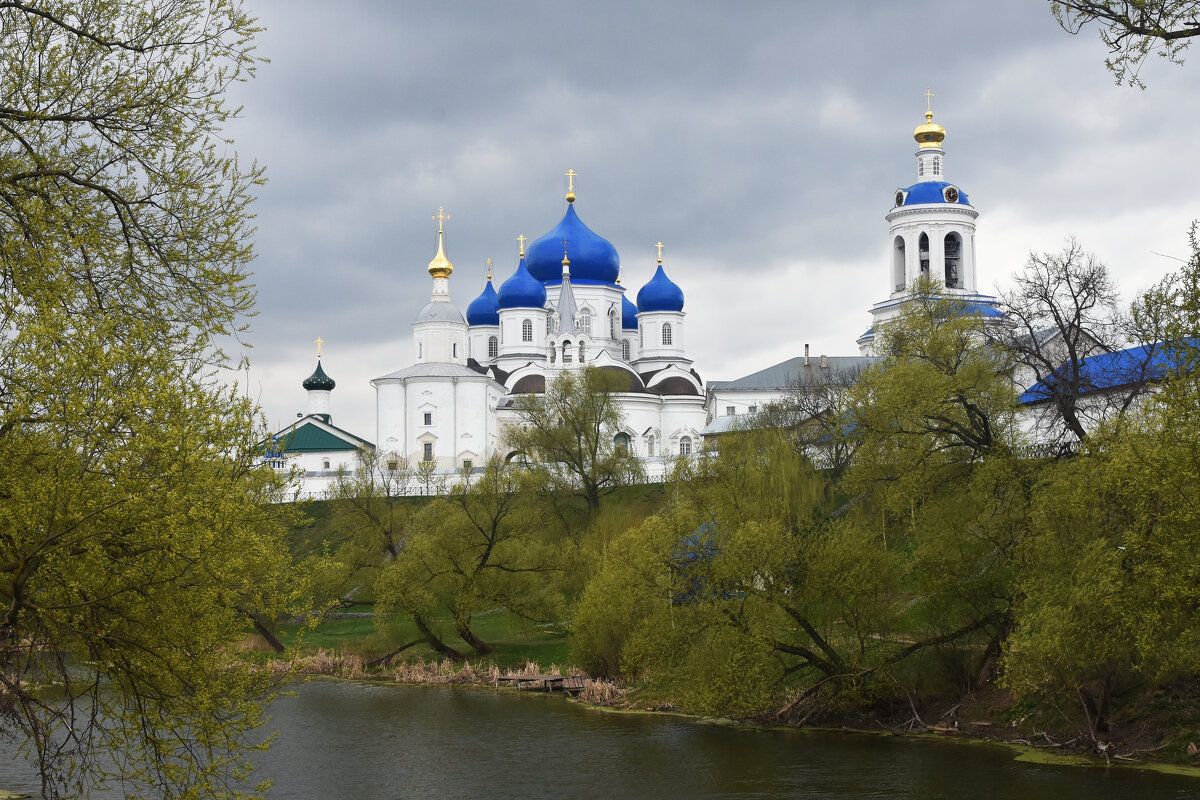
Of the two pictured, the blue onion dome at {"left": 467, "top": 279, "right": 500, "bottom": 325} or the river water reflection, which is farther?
the blue onion dome at {"left": 467, "top": 279, "right": 500, "bottom": 325}

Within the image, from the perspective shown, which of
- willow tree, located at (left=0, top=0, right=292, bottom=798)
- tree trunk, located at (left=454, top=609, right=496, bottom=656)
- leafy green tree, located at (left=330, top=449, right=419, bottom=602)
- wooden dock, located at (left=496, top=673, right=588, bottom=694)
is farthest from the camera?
leafy green tree, located at (left=330, top=449, right=419, bottom=602)

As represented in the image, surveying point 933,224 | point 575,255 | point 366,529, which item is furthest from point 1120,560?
point 575,255

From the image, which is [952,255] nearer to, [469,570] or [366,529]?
[366,529]

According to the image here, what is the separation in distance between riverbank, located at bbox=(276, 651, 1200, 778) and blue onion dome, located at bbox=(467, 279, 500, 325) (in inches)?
1566

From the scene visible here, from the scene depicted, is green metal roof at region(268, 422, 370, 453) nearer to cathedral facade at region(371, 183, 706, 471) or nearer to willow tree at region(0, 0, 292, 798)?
cathedral facade at region(371, 183, 706, 471)

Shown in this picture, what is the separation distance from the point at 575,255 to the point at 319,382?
15195mm

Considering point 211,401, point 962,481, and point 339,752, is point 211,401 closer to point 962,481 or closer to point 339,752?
point 339,752

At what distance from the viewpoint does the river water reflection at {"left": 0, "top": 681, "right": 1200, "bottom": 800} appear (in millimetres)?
16875

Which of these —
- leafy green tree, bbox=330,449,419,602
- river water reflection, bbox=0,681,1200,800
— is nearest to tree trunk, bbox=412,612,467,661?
leafy green tree, bbox=330,449,419,602

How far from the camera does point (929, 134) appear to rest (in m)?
58.5

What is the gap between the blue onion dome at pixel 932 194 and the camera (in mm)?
57906

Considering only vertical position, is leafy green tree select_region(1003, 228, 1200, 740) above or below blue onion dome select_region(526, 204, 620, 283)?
below

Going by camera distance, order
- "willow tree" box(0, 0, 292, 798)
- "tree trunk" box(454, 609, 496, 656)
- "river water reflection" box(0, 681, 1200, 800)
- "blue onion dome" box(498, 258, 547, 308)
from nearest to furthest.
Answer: "willow tree" box(0, 0, 292, 798), "river water reflection" box(0, 681, 1200, 800), "tree trunk" box(454, 609, 496, 656), "blue onion dome" box(498, 258, 547, 308)

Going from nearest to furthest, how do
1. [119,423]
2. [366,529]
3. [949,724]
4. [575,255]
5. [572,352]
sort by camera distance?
[119,423] < [949,724] < [366,529] < [572,352] < [575,255]
